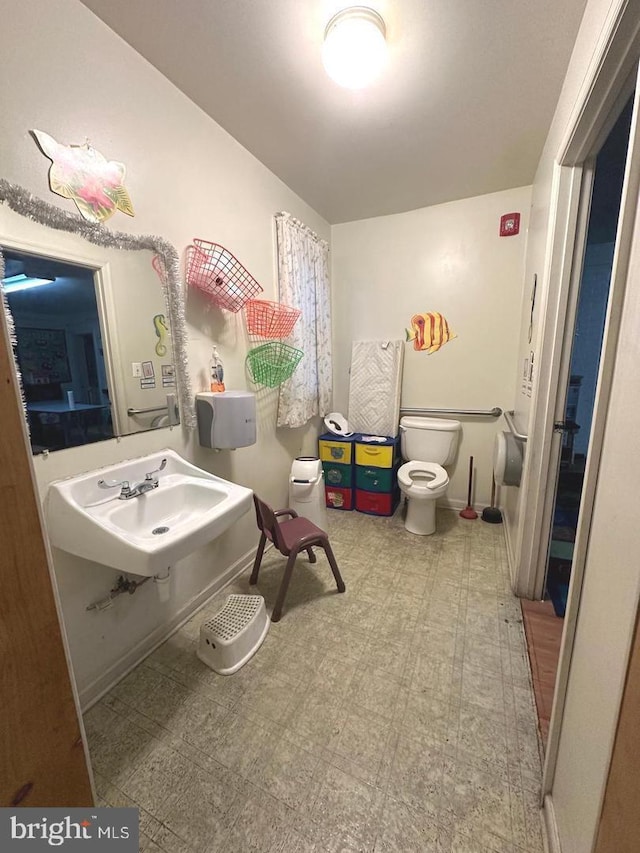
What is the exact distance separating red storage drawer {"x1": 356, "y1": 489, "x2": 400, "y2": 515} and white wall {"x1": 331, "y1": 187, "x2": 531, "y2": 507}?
21.2 inches

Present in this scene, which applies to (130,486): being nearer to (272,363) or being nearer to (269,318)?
(272,363)

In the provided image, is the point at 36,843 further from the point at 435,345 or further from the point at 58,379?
the point at 435,345

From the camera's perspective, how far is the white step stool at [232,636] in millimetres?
1439

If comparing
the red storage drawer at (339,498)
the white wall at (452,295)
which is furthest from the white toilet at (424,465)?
the red storage drawer at (339,498)

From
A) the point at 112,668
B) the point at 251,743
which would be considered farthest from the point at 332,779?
the point at 112,668

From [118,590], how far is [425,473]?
2083 millimetres

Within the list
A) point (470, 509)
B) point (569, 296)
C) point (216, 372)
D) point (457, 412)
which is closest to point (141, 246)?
point (216, 372)

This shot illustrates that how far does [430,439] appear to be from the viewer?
2750 mm

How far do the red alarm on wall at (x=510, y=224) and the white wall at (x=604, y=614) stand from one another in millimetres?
1584

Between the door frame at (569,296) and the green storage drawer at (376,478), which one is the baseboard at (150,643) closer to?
the green storage drawer at (376,478)

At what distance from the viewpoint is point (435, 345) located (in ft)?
9.26

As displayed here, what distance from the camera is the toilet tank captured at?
2721 millimetres

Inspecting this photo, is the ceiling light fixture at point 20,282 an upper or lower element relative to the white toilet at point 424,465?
upper
